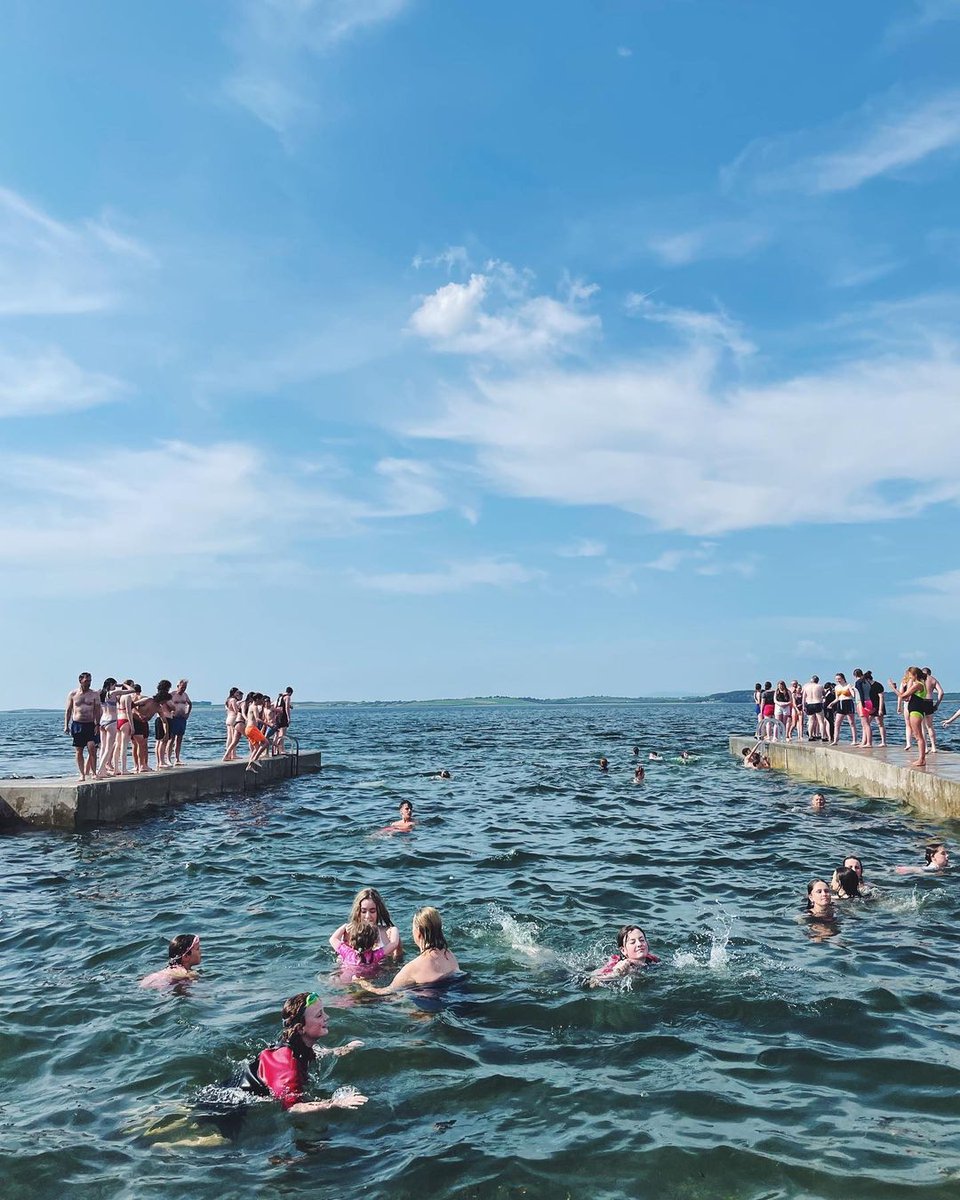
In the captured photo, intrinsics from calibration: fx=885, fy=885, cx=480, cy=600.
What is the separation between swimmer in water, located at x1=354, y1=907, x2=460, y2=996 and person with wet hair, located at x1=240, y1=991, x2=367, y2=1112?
213 cm

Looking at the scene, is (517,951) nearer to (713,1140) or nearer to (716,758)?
(713,1140)

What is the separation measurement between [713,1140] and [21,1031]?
652cm

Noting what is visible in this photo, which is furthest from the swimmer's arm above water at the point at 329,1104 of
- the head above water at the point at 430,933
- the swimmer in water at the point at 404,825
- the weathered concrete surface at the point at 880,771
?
the weathered concrete surface at the point at 880,771

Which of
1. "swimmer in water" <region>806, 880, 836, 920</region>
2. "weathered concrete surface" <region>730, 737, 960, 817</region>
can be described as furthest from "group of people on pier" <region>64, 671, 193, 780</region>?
"weathered concrete surface" <region>730, 737, 960, 817</region>

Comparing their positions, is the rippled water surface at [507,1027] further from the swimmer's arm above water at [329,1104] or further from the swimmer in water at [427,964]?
the swimmer in water at [427,964]

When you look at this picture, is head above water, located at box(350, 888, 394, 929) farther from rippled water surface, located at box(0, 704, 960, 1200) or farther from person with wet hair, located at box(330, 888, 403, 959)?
rippled water surface, located at box(0, 704, 960, 1200)

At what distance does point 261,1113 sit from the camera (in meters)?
6.80

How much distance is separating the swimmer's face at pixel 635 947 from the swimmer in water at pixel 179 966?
485 cm

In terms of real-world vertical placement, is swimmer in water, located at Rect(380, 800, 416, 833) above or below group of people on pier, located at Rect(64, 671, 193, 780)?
below

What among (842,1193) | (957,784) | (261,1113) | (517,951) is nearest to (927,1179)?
(842,1193)

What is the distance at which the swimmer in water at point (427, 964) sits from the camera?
9.48 metres

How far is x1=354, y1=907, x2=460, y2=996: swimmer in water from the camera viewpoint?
948 centimetres

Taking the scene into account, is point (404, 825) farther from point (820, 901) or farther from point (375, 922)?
point (820, 901)

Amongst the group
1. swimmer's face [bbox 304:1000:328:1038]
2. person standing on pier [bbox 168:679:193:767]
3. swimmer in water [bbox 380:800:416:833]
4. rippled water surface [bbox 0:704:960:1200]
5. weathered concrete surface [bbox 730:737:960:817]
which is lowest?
rippled water surface [bbox 0:704:960:1200]
